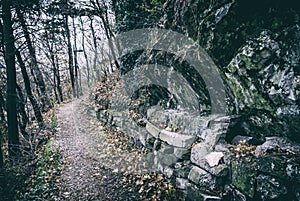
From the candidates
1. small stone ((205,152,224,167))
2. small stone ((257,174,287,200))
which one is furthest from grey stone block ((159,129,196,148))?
small stone ((257,174,287,200))

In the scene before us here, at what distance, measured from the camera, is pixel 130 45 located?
8.66 meters

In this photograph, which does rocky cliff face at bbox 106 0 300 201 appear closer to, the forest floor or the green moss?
the green moss

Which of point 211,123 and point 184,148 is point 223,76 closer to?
point 211,123

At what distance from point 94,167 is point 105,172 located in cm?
46

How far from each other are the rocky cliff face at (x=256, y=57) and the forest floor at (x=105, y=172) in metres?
1.99

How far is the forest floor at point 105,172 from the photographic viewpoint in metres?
4.77

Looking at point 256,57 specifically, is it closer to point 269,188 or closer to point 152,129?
point 269,188

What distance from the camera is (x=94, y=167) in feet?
19.9

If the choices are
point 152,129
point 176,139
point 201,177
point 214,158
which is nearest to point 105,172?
point 152,129

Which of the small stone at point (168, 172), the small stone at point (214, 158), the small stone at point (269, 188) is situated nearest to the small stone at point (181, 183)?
the small stone at point (168, 172)

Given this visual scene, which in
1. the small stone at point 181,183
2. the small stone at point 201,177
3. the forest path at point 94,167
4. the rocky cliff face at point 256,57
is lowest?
the forest path at point 94,167

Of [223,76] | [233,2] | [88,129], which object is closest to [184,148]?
[223,76]

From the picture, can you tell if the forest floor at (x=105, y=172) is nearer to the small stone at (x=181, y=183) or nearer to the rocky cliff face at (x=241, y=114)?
the small stone at (x=181, y=183)

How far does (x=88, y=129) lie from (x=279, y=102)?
7.59 meters
